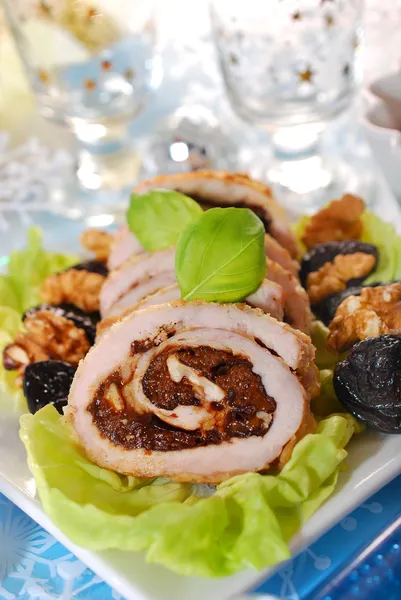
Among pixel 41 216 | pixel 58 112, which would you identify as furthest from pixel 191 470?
pixel 58 112

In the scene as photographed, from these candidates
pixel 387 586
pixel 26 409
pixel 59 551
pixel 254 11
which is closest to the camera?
pixel 387 586

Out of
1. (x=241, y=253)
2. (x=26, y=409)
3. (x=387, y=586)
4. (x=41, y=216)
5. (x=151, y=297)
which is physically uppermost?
(x=241, y=253)

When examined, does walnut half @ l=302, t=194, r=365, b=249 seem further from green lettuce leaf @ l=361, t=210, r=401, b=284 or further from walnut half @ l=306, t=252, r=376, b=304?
walnut half @ l=306, t=252, r=376, b=304

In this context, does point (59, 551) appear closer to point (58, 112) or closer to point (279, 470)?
point (279, 470)

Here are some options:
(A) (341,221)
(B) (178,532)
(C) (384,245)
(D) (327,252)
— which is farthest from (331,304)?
(B) (178,532)

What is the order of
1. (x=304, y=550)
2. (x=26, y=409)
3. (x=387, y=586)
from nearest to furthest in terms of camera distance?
(x=387, y=586) → (x=304, y=550) → (x=26, y=409)

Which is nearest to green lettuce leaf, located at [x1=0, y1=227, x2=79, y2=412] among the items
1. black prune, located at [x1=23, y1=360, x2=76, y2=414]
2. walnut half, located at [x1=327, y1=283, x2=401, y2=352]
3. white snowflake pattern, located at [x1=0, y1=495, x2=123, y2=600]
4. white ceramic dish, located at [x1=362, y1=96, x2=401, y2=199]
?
black prune, located at [x1=23, y1=360, x2=76, y2=414]

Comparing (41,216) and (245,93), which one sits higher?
(245,93)

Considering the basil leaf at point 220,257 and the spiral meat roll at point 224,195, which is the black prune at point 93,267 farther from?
the basil leaf at point 220,257

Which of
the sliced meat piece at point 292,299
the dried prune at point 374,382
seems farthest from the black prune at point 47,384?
the dried prune at point 374,382
